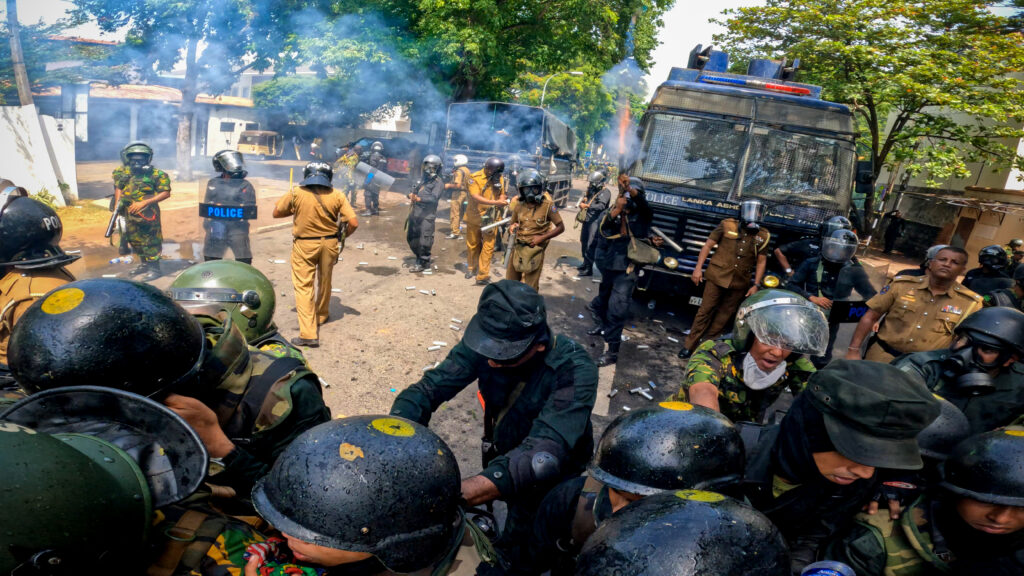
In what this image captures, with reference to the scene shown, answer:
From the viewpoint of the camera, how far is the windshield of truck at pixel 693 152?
7117 mm

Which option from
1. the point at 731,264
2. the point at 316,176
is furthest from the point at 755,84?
the point at 316,176

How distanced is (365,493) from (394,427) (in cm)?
24

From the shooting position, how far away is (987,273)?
6242 millimetres

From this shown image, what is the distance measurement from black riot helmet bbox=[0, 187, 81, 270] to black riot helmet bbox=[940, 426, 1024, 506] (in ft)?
14.0

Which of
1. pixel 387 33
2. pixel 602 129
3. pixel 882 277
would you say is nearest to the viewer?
pixel 882 277

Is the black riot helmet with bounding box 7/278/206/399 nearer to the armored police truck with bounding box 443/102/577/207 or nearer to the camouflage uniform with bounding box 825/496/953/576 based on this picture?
the camouflage uniform with bounding box 825/496/953/576

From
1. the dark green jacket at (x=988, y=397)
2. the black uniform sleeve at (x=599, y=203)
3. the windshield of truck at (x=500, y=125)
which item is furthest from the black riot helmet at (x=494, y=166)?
the dark green jacket at (x=988, y=397)

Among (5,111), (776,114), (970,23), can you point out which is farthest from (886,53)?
(5,111)

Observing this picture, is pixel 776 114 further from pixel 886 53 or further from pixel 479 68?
pixel 479 68

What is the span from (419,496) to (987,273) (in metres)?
7.44

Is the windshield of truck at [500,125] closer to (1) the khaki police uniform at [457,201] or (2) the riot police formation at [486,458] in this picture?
(1) the khaki police uniform at [457,201]

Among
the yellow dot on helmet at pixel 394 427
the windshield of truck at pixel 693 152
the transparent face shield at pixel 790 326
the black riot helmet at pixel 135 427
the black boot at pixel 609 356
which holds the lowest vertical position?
the black boot at pixel 609 356

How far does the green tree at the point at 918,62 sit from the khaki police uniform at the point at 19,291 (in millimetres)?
11111

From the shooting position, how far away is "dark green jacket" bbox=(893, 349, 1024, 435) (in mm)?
3049
